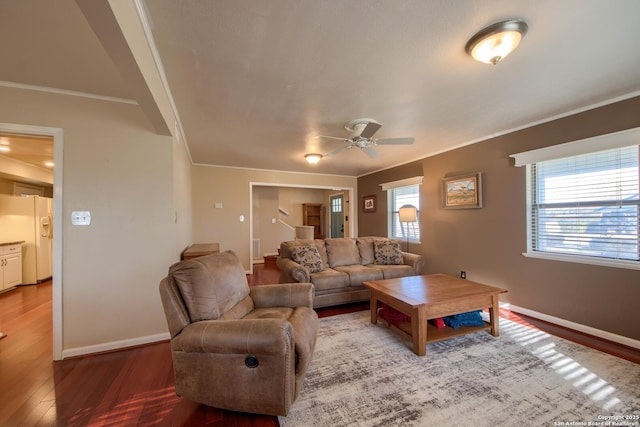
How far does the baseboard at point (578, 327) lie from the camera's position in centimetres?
229

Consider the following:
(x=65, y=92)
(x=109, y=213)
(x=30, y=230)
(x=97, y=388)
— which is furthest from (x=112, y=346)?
(x=30, y=230)

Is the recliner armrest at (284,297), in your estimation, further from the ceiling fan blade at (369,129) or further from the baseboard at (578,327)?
the baseboard at (578,327)

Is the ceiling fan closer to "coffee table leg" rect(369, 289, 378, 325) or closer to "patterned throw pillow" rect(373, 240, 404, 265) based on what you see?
"patterned throw pillow" rect(373, 240, 404, 265)

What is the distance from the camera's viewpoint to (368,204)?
19.9 feet

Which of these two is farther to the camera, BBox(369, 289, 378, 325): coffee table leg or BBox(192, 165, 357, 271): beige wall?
BBox(192, 165, 357, 271): beige wall

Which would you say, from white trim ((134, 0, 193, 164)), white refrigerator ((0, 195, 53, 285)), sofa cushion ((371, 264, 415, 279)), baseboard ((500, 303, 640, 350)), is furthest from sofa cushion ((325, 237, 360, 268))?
white refrigerator ((0, 195, 53, 285))

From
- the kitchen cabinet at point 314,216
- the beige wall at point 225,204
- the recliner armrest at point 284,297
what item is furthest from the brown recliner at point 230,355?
the kitchen cabinet at point 314,216

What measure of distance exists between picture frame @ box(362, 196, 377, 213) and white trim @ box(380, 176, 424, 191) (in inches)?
19.1

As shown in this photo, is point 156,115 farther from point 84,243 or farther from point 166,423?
point 166,423

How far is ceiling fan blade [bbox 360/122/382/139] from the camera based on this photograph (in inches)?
99.7

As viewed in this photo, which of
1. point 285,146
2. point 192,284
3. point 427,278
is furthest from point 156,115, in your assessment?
point 427,278

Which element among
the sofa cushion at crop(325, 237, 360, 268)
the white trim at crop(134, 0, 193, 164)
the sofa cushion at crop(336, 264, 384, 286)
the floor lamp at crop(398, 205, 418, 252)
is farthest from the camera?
the floor lamp at crop(398, 205, 418, 252)

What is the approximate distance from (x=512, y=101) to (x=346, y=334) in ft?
9.61

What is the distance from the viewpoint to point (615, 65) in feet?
6.14
